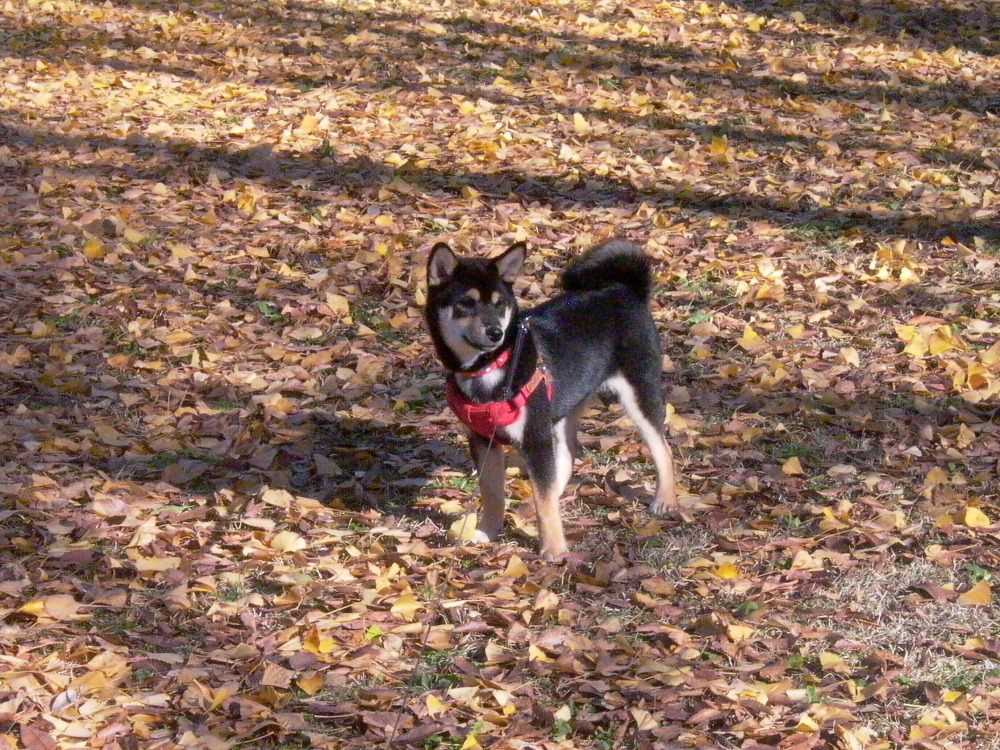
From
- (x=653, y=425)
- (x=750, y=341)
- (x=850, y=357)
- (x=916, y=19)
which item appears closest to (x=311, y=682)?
(x=653, y=425)

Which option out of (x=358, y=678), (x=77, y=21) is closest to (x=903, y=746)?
(x=358, y=678)

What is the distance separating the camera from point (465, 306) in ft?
16.3

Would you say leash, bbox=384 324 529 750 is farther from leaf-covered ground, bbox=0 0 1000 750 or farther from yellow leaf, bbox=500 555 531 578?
yellow leaf, bbox=500 555 531 578

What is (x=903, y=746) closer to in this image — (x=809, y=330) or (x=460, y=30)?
(x=809, y=330)

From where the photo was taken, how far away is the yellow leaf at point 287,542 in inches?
205

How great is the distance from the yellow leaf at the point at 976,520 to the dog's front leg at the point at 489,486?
2224 mm

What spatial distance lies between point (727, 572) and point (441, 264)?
6.26 feet

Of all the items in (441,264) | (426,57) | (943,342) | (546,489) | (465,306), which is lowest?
(546,489)

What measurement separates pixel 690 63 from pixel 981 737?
9844mm

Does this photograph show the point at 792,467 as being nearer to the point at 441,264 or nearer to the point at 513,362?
the point at 513,362

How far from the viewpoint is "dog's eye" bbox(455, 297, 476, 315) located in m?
4.95

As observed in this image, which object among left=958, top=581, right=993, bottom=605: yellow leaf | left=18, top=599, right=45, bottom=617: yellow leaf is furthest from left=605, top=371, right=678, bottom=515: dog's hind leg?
left=18, top=599, right=45, bottom=617: yellow leaf

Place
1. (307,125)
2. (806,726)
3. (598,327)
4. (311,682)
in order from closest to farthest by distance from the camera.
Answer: (806,726) → (311,682) → (598,327) → (307,125)

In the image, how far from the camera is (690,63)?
1247 cm
